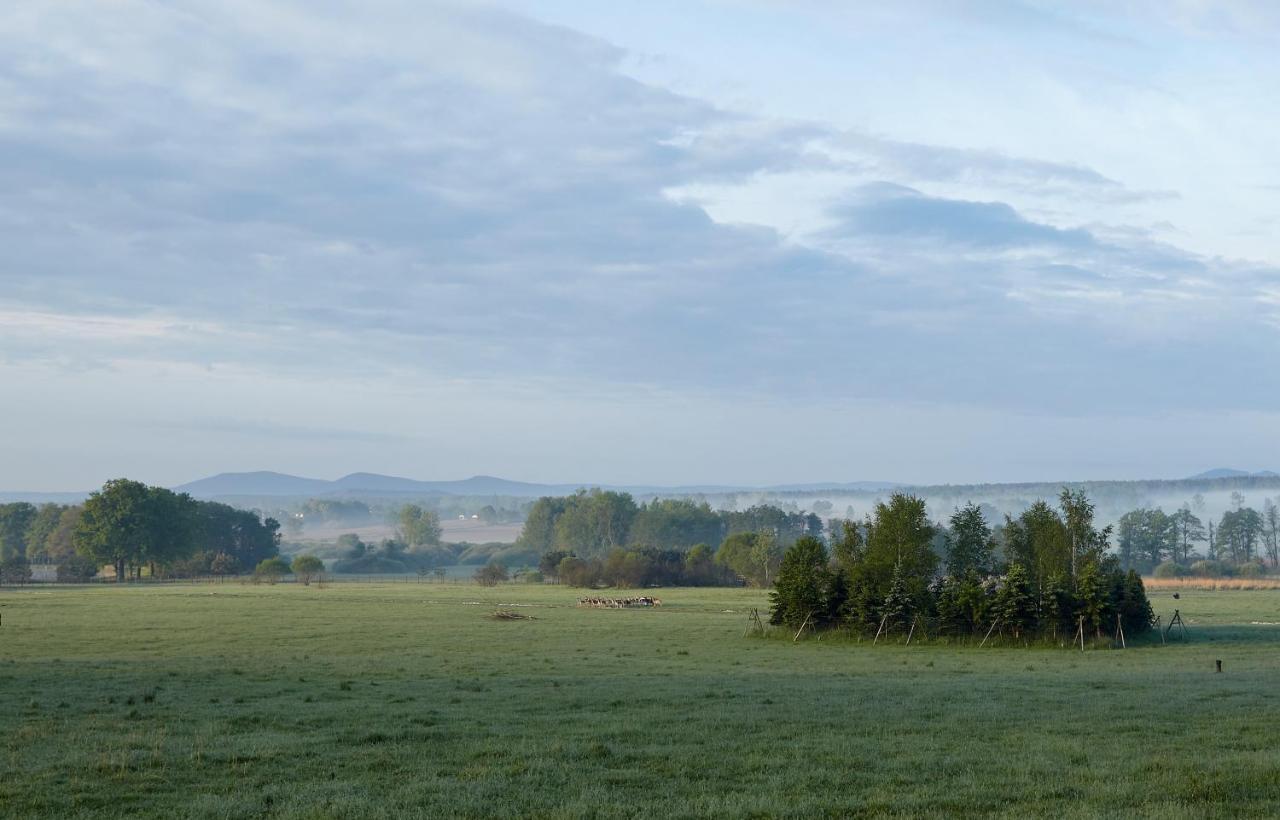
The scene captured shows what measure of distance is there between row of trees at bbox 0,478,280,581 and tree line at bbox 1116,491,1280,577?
410 ft

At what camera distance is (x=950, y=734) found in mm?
21625

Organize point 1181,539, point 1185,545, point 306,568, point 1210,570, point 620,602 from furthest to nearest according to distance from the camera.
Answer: point 1181,539
point 1185,545
point 1210,570
point 306,568
point 620,602

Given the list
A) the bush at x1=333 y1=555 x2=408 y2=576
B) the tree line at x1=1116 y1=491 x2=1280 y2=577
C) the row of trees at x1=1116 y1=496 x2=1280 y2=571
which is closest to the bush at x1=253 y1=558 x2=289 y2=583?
the bush at x1=333 y1=555 x2=408 y2=576

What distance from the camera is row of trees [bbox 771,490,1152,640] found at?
4866 centimetres

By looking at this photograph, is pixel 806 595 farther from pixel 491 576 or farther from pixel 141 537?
pixel 141 537

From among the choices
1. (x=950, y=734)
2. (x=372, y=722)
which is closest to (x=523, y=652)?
(x=372, y=722)

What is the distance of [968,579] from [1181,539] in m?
168

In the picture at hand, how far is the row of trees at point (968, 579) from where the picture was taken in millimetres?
48656

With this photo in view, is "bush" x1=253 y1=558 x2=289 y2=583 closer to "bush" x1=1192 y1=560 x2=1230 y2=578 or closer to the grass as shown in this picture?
the grass

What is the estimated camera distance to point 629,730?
2217 cm

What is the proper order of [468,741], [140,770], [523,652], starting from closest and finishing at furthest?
1. [140,770]
2. [468,741]
3. [523,652]

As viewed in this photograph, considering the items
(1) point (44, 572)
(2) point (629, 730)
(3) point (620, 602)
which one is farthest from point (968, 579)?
(1) point (44, 572)

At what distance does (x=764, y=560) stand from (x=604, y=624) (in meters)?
59.7

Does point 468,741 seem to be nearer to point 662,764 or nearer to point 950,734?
point 662,764
